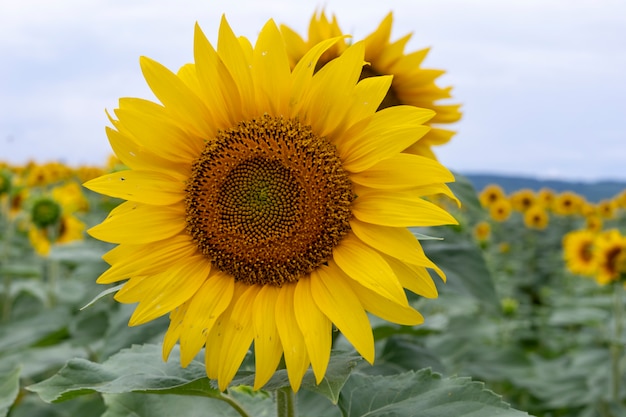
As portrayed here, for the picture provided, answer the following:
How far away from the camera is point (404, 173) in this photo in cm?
137

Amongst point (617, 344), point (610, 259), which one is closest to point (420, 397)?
point (617, 344)

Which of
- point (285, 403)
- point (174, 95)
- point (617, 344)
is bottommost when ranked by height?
point (617, 344)

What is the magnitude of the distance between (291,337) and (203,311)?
0.67 feet

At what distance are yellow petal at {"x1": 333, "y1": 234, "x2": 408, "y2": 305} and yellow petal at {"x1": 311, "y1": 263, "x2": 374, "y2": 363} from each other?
4cm

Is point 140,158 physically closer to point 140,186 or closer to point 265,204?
point 140,186

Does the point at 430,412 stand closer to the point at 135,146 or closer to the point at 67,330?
the point at 135,146

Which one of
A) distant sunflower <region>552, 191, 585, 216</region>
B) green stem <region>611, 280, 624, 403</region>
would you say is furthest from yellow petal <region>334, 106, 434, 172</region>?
distant sunflower <region>552, 191, 585, 216</region>

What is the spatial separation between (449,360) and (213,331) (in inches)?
110

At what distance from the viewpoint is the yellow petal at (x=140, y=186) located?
146 cm

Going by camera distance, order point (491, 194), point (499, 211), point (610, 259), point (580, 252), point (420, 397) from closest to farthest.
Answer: point (420, 397) → point (610, 259) → point (580, 252) → point (499, 211) → point (491, 194)

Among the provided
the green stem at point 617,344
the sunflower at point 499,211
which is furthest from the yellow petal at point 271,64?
the sunflower at point 499,211

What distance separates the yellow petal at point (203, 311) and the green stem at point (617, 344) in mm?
3249

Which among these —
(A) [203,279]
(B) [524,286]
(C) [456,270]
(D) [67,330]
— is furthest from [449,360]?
(B) [524,286]

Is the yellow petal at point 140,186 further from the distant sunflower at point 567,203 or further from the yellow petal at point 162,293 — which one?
the distant sunflower at point 567,203
